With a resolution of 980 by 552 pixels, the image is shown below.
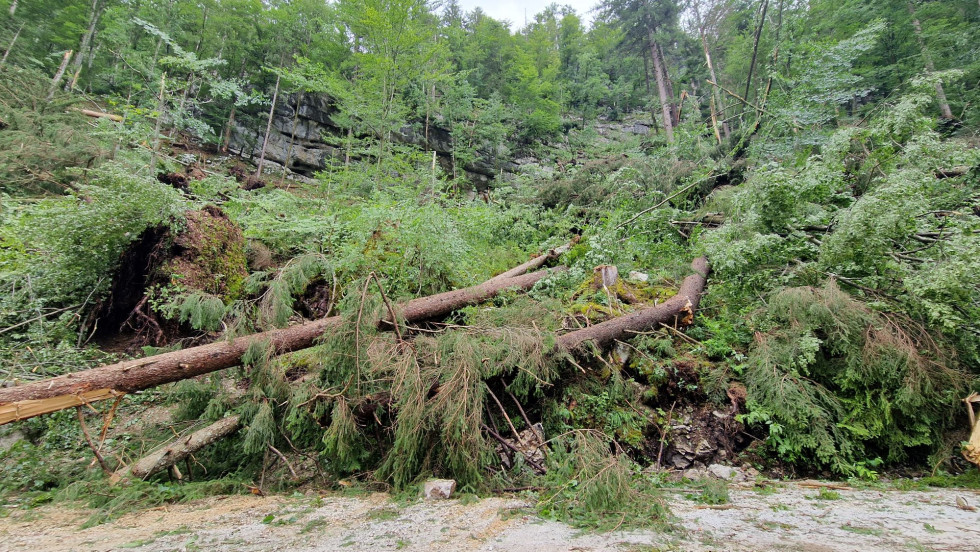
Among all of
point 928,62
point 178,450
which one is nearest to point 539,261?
point 178,450

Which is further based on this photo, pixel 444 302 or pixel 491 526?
pixel 444 302

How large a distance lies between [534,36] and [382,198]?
25.3m

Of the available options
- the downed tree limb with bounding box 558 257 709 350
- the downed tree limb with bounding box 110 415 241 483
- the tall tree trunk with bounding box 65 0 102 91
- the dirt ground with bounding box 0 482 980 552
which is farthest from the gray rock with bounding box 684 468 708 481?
the tall tree trunk with bounding box 65 0 102 91

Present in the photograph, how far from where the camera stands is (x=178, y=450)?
120 inches

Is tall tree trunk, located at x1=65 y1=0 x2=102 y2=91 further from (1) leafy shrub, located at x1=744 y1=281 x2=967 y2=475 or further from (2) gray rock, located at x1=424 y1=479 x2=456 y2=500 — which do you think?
(1) leafy shrub, located at x1=744 y1=281 x2=967 y2=475

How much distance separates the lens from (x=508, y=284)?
18.1ft

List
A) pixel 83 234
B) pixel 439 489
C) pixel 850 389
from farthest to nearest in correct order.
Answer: pixel 83 234
pixel 850 389
pixel 439 489

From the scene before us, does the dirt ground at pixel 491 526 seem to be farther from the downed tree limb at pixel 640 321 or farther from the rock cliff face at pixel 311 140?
the rock cliff face at pixel 311 140

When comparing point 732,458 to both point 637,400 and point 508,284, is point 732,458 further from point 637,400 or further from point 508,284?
point 508,284

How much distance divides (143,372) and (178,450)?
29.3 inches

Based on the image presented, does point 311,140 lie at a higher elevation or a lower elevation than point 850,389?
higher

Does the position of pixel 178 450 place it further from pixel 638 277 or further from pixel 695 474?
pixel 638 277

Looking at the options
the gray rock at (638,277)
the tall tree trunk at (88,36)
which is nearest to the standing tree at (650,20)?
the gray rock at (638,277)

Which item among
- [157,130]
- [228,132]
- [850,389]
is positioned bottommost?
[850,389]
